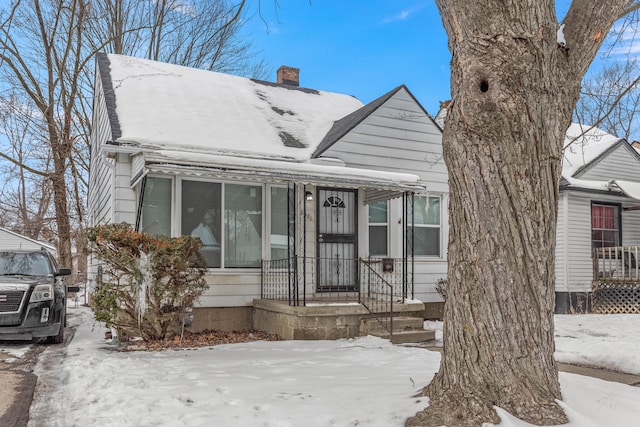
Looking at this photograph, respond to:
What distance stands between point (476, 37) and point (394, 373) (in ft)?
11.1

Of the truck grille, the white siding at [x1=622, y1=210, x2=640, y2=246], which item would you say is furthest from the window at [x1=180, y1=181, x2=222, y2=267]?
the white siding at [x1=622, y1=210, x2=640, y2=246]

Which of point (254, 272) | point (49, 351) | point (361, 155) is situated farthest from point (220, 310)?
point (361, 155)

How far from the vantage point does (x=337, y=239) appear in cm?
1012

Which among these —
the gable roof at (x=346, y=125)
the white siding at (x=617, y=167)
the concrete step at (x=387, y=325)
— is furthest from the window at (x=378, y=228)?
the white siding at (x=617, y=167)

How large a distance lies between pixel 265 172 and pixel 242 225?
147cm

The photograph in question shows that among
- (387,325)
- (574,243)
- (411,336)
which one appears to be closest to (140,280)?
(387,325)

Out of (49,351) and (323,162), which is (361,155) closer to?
(323,162)

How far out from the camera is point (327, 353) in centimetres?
690

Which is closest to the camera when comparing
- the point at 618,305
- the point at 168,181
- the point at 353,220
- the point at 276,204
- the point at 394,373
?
the point at 394,373

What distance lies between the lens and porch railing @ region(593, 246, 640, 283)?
44.1ft

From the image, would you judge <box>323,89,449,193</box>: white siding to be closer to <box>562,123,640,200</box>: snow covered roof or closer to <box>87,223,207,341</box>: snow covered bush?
<box>87,223,207,341</box>: snow covered bush

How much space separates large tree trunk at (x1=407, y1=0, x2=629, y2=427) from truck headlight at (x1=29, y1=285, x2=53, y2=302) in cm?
641

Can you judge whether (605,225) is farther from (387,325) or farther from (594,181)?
(387,325)

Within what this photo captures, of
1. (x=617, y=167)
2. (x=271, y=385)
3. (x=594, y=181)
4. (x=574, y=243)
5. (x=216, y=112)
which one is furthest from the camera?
(x=617, y=167)
